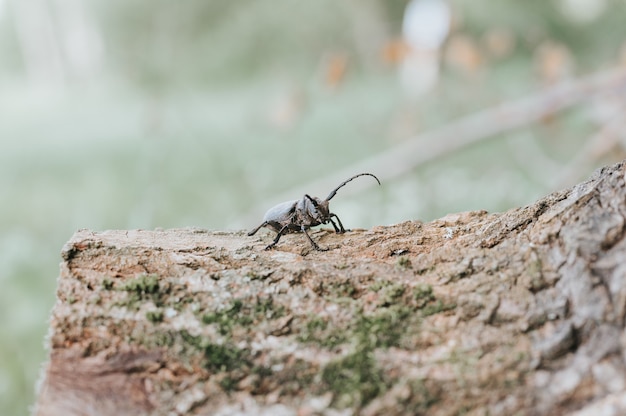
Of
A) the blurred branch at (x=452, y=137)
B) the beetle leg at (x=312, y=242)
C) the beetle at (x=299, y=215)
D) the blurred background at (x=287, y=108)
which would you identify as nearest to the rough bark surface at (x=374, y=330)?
the beetle leg at (x=312, y=242)

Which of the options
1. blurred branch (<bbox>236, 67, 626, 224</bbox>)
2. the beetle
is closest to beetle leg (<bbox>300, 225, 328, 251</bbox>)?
the beetle

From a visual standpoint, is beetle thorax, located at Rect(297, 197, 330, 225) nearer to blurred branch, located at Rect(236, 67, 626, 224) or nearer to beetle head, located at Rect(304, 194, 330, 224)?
beetle head, located at Rect(304, 194, 330, 224)

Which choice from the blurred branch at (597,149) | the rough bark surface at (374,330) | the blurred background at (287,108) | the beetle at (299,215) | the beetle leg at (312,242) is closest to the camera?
the rough bark surface at (374,330)

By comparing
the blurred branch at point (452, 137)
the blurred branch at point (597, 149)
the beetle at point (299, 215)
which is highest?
the blurred branch at point (452, 137)

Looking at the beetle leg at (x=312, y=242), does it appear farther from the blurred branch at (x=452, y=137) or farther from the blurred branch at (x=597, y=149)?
the blurred branch at (x=597, y=149)

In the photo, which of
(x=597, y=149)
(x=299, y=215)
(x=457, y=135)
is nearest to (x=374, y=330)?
(x=299, y=215)

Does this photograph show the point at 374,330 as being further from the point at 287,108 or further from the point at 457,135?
the point at 287,108
